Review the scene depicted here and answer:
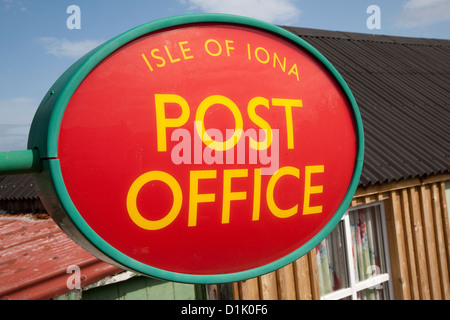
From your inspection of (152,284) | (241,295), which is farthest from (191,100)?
(241,295)

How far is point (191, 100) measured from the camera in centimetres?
110

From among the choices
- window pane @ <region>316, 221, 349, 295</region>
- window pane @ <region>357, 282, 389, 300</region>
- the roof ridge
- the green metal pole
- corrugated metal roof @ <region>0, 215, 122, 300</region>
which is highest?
the roof ridge

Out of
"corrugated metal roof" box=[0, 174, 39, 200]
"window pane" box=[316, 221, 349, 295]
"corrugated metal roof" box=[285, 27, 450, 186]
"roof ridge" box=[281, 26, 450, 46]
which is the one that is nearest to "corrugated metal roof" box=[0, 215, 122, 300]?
"corrugated metal roof" box=[0, 174, 39, 200]

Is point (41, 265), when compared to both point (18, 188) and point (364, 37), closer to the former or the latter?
point (18, 188)

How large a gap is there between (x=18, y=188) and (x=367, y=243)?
4866 mm

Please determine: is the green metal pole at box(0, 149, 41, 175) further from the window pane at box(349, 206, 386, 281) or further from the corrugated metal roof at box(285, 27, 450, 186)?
the window pane at box(349, 206, 386, 281)

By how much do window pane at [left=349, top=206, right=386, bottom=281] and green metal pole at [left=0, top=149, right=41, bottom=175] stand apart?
4.27m

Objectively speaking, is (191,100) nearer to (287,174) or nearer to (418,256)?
(287,174)

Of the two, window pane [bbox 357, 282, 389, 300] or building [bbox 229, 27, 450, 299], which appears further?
window pane [bbox 357, 282, 389, 300]

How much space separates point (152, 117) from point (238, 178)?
0.91ft

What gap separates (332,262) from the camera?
466 cm

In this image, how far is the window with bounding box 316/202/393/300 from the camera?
15.1 ft

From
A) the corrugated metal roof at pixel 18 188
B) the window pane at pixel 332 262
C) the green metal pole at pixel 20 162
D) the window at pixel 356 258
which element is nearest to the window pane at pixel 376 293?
the window at pixel 356 258

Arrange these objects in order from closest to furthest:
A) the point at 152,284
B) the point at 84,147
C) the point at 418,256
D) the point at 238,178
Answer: the point at 84,147 < the point at 238,178 < the point at 152,284 < the point at 418,256
